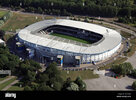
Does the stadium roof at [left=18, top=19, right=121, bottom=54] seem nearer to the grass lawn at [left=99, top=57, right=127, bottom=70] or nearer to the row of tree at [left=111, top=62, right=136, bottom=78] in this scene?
the grass lawn at [left=99, top=57, right=127, bottom=70]

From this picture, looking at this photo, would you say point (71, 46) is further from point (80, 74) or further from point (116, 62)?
point (116, 62)

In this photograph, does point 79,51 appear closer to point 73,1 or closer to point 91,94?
point 91,94

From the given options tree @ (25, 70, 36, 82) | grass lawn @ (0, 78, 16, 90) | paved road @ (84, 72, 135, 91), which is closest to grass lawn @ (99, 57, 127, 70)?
paved road @ (84, 72, 135, 91)

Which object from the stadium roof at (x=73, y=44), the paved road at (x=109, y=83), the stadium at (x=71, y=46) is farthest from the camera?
the stadium roof at (x=73, y=44)

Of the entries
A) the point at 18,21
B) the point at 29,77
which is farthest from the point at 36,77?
the point at 18,21

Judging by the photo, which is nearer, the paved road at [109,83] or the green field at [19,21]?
the paved road at [109,83]

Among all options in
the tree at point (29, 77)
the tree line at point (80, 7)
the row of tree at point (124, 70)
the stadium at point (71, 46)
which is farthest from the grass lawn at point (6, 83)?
the tree line at point (80, 7)

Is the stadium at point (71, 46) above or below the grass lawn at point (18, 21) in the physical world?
below

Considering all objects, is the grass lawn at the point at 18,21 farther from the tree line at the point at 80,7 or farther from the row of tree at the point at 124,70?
the row of tree at the point at 124,70
